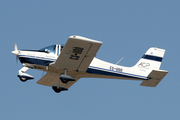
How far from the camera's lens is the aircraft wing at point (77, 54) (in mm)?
13567

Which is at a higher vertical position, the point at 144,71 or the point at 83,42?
the point at 83,42

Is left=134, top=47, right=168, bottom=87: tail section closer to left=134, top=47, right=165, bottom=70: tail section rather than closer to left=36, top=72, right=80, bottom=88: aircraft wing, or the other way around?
left=134, top=47, right=165, bottom=70: tail section

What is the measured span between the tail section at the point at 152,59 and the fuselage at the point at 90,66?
14.6 inches

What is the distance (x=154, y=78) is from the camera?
1672 cm

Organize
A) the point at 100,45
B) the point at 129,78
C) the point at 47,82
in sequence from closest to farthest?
the point at 100,45, the point at 129,78, the point at 47,82

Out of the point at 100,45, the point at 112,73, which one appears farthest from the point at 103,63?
the point at 100,45

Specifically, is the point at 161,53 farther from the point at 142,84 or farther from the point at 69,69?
the point at 69,69

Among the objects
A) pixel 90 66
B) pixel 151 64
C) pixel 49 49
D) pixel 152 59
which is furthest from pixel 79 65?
pixel 152 59

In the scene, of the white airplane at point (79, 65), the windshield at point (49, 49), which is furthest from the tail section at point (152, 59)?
the windshield at point (49, 49)

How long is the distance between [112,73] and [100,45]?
316cm

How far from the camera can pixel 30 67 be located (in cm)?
1567

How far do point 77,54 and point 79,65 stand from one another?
3.04 feet

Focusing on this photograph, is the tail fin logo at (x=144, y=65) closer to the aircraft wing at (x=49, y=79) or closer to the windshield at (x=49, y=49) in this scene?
the aircraft wing at (x=49, y=79)

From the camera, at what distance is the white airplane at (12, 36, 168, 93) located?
14.2 meters
